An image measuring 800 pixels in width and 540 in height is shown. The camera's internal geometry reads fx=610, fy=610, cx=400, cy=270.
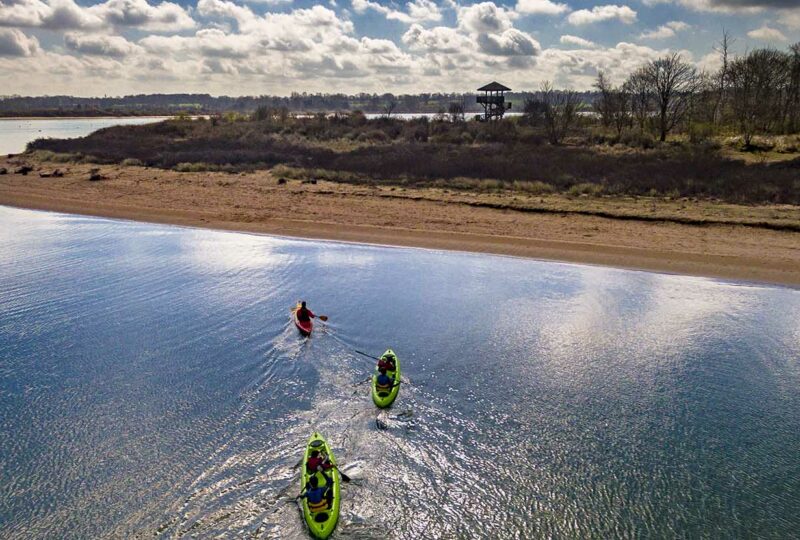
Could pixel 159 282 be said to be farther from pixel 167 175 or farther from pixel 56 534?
pixel 167 175

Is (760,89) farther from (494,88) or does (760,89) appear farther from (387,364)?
(387,364)

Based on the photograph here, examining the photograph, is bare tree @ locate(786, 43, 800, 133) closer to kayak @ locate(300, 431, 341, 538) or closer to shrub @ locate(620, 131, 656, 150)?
shrub @ locate(620, 131, 656, 150)

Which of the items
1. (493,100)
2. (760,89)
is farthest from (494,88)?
(760,89)

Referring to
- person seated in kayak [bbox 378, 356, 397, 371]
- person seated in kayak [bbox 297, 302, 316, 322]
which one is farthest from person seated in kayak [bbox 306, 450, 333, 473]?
person seated in kayak [bbox 297, 302, 316, 322]

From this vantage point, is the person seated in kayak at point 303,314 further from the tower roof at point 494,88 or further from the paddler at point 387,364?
the tower roof at point 494,88

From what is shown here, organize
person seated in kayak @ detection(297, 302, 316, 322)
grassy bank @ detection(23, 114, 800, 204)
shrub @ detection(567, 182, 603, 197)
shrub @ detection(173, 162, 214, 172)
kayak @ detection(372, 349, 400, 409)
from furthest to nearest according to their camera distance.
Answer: shrub @ detection(173, 162, 214, 172) → grassy bank @ detection(23, 114, 800, 204) → shrub @ detection(567, 182, 603, 197) → person seated in kayak @ detection(297, 302, 316, 322) → kayak @ detection(372, 349, 400, 409)

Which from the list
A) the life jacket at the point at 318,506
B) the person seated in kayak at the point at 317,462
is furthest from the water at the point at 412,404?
the person seated in kayak at the point at 317,462
